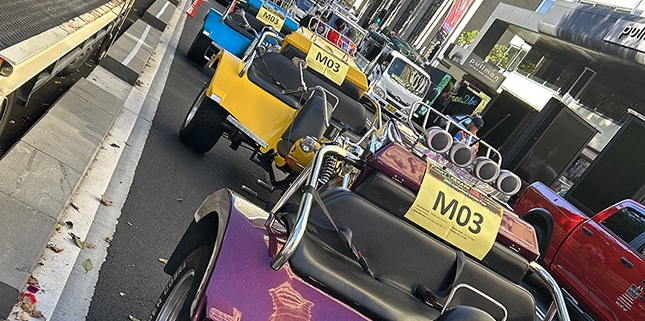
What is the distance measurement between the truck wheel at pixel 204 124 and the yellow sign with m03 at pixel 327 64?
217cm

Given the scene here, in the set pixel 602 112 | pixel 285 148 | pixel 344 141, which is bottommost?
pixel 285 148

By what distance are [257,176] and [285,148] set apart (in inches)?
68.7

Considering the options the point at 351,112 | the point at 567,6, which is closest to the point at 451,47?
the point at 567,6

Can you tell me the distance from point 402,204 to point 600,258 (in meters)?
5.27

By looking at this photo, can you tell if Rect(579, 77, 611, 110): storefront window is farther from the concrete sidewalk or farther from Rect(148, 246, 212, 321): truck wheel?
Rect(148, 246, 212, 321): truck wheel

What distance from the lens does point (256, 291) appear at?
258cm

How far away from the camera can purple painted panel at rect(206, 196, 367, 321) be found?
248cm

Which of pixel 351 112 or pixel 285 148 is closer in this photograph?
pixel 285 148

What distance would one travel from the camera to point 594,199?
1461 centimetres

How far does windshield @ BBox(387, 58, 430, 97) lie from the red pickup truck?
13.2 meters

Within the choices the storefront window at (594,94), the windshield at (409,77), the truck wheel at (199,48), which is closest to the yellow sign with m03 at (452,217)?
the truck wheel at (199,48)

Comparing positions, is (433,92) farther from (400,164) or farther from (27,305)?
(27,305)

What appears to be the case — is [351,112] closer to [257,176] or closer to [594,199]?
[257,176]

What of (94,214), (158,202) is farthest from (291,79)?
(94,214)
